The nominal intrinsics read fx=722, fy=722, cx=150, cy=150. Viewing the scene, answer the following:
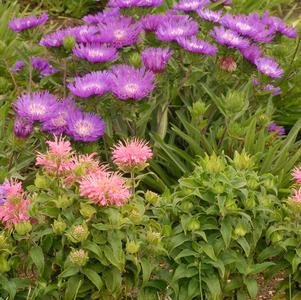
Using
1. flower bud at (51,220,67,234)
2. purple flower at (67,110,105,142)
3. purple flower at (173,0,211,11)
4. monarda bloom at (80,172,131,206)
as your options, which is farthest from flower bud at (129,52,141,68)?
flower bud at (51,220,67,234)

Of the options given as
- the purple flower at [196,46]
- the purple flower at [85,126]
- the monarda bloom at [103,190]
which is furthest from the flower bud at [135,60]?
the monarda bloom at [103,190]

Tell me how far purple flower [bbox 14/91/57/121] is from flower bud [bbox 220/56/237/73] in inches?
28.1

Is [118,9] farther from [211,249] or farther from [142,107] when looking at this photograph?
[211,249]

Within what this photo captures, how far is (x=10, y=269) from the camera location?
2.39 m

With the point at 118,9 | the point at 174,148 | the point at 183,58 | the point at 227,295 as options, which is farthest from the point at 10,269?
the point at 118,9

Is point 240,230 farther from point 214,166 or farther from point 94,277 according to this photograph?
point 94,277

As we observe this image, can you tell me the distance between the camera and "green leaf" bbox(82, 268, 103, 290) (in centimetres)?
224

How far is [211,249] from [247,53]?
976 mm

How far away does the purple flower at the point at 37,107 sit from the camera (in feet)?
8.76

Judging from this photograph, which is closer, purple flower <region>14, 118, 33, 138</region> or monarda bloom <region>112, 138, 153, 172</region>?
monarda bloom <region>112, 138, 153, 172</region>

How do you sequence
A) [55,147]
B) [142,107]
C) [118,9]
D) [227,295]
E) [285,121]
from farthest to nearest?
1. [285,121]
2. [118,9]
3. [142,107]
4. [227,295]
5. [55,147]

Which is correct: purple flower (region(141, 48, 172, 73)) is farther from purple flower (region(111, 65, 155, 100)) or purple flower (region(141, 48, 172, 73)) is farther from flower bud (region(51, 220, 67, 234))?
flower bud (region(51, 220, 67, 234))

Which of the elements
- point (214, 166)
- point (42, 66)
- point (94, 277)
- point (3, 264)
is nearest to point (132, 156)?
point (214, 166)

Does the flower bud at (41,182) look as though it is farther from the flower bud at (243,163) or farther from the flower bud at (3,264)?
the flower bud at (243,163)
